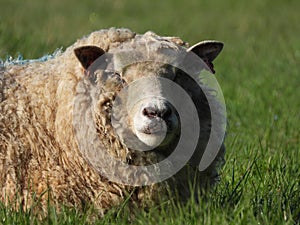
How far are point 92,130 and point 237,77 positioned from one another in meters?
4.91

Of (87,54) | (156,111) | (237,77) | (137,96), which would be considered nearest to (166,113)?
(156,111)

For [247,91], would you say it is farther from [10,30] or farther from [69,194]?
[69,194]

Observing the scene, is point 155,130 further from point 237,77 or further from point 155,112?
point 237,77

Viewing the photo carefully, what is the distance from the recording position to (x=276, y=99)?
6887 millimetres

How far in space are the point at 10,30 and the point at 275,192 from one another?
16.0 ft

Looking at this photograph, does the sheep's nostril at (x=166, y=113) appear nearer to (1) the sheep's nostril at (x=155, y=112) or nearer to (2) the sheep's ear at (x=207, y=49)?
(1) the sheep's nostril at (x=155, y=112)

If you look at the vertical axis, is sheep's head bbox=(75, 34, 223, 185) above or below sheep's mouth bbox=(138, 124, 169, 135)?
above

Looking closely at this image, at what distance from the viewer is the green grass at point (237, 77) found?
3289 mm

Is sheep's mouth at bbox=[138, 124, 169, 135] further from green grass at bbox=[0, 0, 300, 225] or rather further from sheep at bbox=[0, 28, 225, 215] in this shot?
green grass at bbox=[0, 0, 300, 225]

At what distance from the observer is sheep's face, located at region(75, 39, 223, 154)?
3.24 m

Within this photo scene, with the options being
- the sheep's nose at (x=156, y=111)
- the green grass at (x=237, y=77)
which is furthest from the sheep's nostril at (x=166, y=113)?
the green grass at (x=237, y=77)

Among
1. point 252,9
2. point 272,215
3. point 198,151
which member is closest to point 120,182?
point 198,151

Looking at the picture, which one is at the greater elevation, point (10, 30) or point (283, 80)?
point (10, 30)

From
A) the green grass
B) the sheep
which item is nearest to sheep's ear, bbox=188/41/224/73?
the sheep
